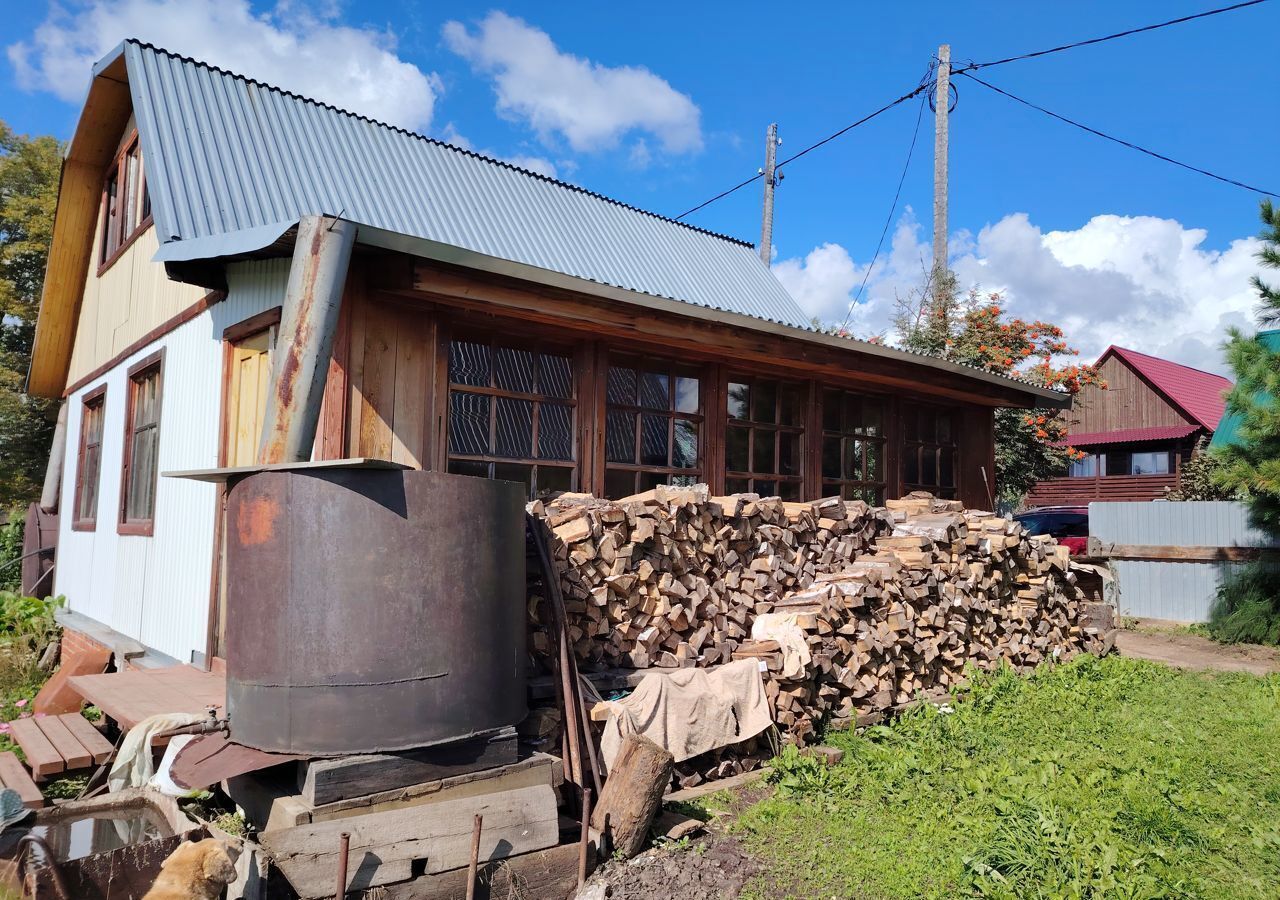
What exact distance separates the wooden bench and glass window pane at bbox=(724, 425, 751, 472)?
16.8ft

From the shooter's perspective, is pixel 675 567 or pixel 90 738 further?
pixel 675 567

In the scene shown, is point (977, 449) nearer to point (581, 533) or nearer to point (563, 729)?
point (581, 533)

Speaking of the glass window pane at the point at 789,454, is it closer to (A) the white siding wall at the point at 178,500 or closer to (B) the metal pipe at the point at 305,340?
(A) the white siding wall at the point at 178,500

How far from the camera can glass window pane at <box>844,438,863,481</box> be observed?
9117 millimetres

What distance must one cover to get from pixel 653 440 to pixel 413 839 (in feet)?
14.3

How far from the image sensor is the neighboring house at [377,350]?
5648 mm

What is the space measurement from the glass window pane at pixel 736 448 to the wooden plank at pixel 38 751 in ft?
17.3

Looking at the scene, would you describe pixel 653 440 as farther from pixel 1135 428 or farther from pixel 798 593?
pixel 1135 428

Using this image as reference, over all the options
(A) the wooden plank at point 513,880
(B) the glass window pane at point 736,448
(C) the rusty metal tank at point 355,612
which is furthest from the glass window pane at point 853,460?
(C) the rusty metal tank at point 355,612

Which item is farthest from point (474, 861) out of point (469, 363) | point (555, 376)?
point (555, 376)

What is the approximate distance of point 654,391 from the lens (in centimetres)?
747

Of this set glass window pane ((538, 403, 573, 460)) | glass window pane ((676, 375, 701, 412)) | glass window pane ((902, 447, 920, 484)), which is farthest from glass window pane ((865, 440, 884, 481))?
glass window pane ((538, 403, 573, 460))

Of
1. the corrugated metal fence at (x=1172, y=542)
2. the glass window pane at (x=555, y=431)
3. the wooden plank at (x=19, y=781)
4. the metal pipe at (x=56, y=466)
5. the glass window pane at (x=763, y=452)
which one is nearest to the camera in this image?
the wooden plank at (x=19, y=781)

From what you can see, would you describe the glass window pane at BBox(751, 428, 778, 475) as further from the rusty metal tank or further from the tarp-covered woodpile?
the rusty metal tank
